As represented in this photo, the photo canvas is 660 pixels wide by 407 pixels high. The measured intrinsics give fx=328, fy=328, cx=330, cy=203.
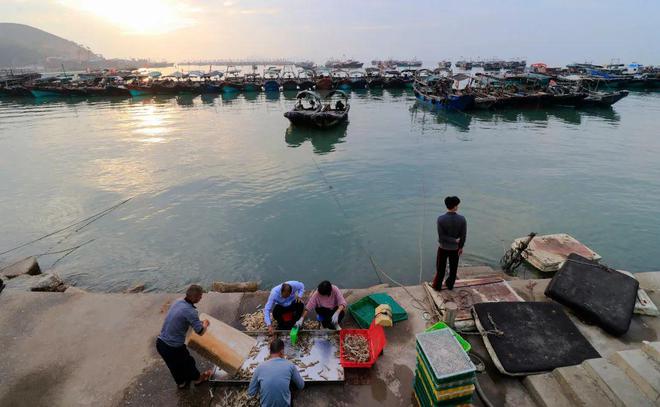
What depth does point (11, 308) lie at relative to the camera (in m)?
6.00

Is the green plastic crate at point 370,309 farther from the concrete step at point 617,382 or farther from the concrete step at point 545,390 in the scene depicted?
the concrete step at point 617,382

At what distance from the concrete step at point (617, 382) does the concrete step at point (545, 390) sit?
47 centimetres

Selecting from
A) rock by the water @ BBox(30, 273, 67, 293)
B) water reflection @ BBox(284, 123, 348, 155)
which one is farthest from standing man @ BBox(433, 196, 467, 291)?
water reflection @ BBox(284, 123, 348, 155)

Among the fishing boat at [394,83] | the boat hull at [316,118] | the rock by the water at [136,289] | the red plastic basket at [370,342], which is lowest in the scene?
the rock by the water at [136,289]

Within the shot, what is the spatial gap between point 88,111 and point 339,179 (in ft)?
104

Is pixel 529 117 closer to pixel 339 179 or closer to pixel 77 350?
pixel 339 179

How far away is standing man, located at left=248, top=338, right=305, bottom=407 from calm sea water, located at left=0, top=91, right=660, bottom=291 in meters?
4.59

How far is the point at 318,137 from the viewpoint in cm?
2241

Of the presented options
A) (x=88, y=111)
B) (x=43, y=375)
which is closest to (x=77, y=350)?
(x=43, y=375)

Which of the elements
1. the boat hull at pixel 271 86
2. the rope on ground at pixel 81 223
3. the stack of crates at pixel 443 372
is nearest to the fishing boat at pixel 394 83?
the boat hull at pixel 271 86

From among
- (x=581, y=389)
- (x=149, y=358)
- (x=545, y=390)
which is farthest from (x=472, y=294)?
(x=149, y=358)

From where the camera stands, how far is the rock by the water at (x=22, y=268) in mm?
8102

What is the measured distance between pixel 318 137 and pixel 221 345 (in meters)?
19.1

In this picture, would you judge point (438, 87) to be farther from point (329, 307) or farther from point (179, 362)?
point (179, 362)
